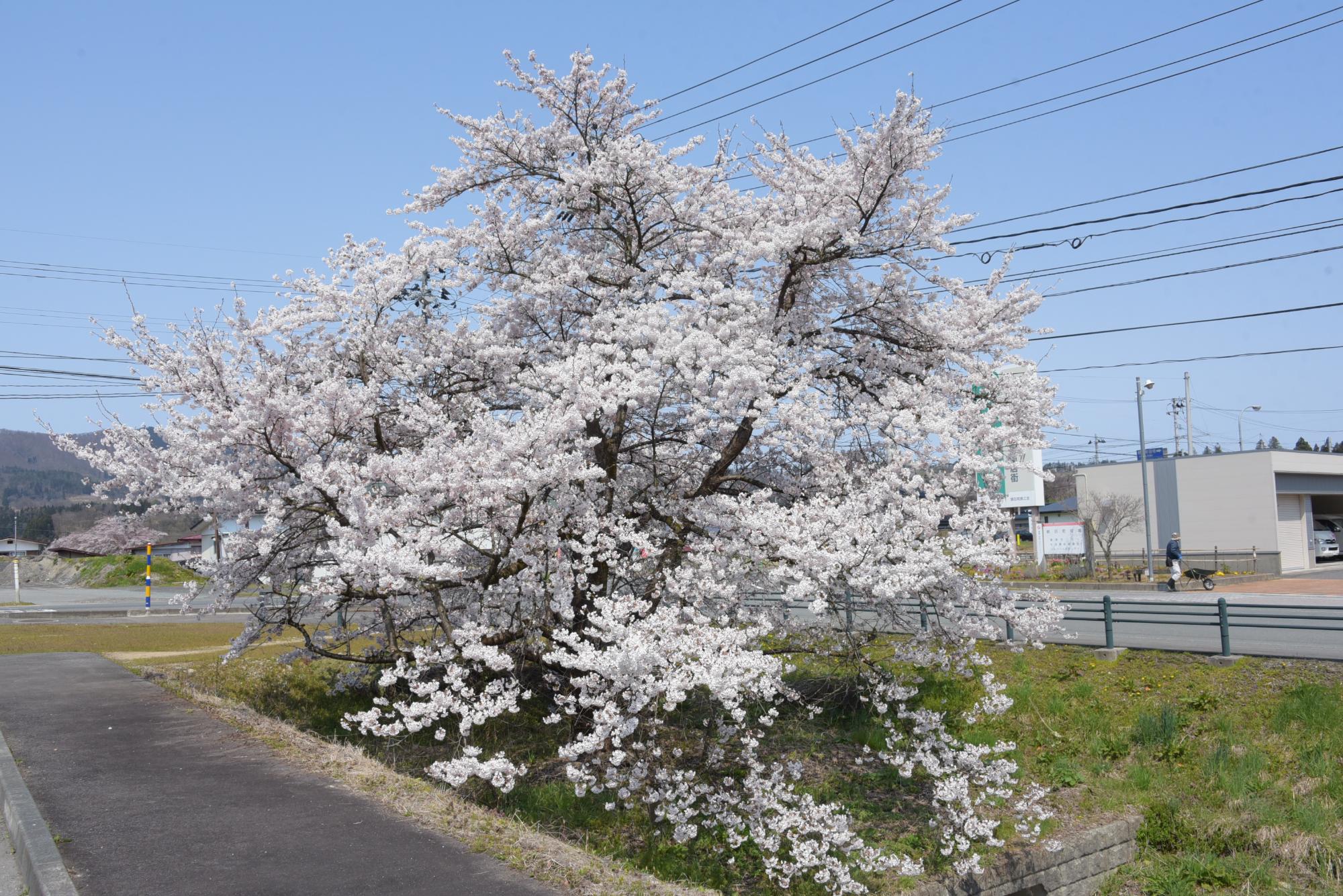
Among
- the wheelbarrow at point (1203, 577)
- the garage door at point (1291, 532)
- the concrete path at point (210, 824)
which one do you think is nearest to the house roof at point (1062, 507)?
the garage door at point (1291, 532)

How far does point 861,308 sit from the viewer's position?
10.4 m

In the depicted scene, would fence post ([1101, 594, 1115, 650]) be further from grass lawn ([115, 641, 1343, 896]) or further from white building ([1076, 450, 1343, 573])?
white building ([1076, 450, 1343, 573])

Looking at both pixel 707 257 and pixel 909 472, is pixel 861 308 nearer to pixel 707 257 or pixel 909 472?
pixel 707 257

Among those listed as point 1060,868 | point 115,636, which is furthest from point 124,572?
point 1060,868

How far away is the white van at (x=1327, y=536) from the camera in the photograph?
1571 inches

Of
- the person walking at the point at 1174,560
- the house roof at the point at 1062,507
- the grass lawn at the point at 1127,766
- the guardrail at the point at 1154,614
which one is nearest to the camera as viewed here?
the grass lawn at the point at 1127,766

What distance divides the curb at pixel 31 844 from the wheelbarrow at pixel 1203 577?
27.4m

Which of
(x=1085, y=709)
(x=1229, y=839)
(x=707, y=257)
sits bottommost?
(x=1229, y=839)

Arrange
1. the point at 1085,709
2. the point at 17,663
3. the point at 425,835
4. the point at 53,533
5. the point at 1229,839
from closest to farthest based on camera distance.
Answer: the point at 425,835, the point at 1229,839, the point at 1085,709, the point at 17,663, the point at 53,533

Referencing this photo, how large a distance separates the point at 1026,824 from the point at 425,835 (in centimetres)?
538

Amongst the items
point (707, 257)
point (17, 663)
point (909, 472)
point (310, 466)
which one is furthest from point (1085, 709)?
point (17, 663)

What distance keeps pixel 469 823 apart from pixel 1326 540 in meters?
44.7

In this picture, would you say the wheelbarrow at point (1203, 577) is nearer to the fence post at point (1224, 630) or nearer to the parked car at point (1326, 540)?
the parked car at point (1326, 540)

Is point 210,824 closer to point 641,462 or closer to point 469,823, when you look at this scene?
point 469,823
